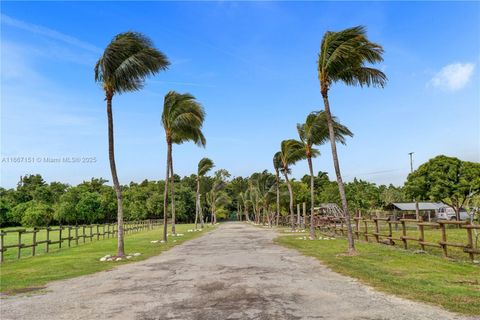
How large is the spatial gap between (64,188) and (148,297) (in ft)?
257

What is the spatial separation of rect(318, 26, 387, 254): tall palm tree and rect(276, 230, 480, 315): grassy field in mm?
2149

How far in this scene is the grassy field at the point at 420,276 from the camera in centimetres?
A: 642

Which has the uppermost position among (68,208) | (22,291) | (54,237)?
(68,208)

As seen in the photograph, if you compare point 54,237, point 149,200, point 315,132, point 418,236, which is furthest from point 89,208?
point 418,236

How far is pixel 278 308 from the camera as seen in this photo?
602 cm

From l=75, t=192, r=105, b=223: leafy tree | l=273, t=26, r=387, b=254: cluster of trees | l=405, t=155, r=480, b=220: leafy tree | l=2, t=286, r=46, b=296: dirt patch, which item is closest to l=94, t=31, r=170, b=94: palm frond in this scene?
l=273, t=26, r=387, b=254: cluster of trees

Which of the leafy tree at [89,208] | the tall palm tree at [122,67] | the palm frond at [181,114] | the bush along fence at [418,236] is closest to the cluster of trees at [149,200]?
the leafy tree at [89,208]

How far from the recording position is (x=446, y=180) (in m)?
39.9

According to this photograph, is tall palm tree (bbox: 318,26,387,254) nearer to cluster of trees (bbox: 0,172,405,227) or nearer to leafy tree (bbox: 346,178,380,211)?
cluster of trees (bbox: 0,172,405,227)

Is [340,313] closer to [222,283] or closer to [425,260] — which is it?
[222,283]

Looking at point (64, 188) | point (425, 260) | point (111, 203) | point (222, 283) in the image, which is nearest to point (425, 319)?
point (222, 283)

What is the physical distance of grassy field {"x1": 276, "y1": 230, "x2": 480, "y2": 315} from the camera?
642 cm

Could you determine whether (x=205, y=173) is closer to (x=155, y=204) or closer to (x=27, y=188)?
(x=155, y=204)

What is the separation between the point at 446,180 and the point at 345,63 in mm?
31322
